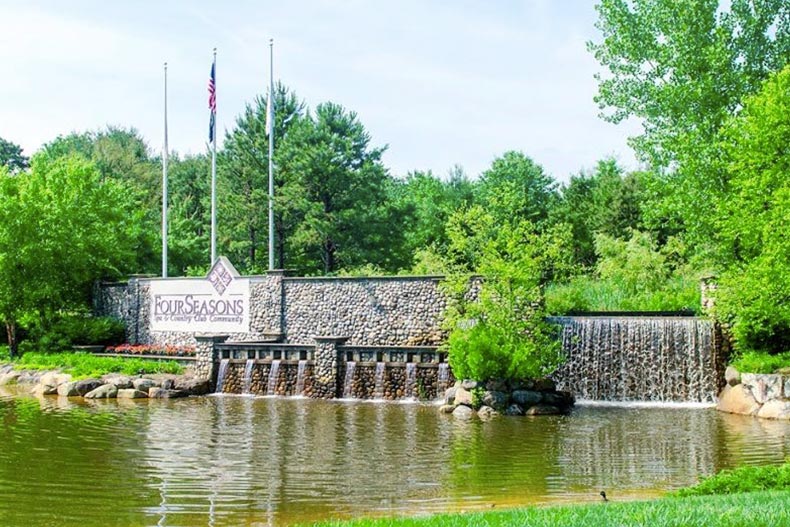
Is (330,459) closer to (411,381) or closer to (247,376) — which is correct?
(411,381)

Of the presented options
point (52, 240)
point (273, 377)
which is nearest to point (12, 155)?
point (52, 240)

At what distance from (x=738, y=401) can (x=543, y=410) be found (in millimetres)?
4516

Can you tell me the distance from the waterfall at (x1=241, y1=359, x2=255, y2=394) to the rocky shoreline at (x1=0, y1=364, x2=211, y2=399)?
1.07m

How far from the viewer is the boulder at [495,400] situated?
21.2m

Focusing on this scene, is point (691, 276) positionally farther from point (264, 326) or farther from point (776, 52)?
point (264, 326)

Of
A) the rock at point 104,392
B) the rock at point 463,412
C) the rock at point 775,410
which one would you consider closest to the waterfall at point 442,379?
the rock at point 463,412

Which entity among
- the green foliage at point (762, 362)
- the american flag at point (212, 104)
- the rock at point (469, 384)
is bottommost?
the rock at point (469, 384)

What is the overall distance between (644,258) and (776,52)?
9057mm

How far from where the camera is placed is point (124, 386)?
25656mm

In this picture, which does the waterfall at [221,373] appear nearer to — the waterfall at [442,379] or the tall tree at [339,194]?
the waterfall at [442,379]

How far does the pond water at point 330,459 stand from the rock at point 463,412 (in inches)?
16.4

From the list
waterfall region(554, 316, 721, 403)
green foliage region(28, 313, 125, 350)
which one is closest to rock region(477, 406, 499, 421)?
waterfall region(554, 316, 721, 403)

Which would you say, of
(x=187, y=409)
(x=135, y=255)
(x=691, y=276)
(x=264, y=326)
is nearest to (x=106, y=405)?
(x=187, y=409)

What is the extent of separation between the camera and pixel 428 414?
70.1 ft
